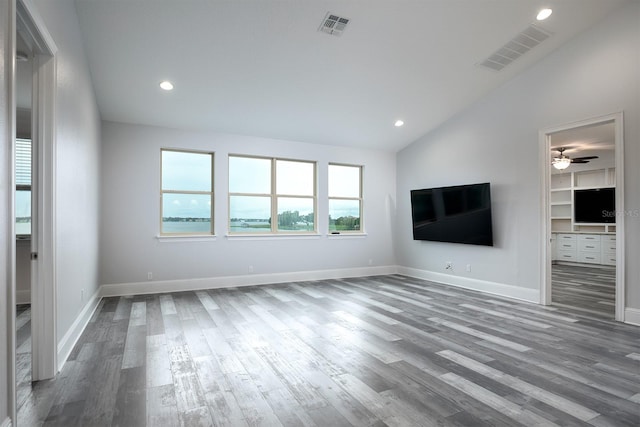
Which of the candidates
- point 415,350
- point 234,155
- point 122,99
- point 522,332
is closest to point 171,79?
point 122,99

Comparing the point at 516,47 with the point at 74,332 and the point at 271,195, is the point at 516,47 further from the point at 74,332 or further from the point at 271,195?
the point at 74,332

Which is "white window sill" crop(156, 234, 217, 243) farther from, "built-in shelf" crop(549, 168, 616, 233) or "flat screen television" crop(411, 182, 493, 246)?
"built-in shelf" crop(549, 168, 616, 233)

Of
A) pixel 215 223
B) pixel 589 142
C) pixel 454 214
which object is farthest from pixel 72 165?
pixel 589 142

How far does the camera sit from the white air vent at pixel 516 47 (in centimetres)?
433

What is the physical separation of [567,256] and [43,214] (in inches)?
417

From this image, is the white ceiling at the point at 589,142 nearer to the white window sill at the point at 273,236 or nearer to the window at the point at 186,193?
the white window sill at the point at 273,236

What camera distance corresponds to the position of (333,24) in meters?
3.89

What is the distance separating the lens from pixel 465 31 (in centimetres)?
419

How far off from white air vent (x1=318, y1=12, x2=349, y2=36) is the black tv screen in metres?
8.05

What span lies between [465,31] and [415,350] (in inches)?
143

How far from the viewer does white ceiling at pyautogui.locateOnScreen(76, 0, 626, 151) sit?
3.68 meters

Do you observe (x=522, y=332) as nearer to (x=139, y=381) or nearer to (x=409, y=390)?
(x=409, y=390)

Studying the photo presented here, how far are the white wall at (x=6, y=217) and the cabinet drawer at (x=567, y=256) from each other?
1064cm

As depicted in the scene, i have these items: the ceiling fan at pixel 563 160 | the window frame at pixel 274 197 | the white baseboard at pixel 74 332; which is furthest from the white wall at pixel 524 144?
the white baseboard at pixel 74 332
